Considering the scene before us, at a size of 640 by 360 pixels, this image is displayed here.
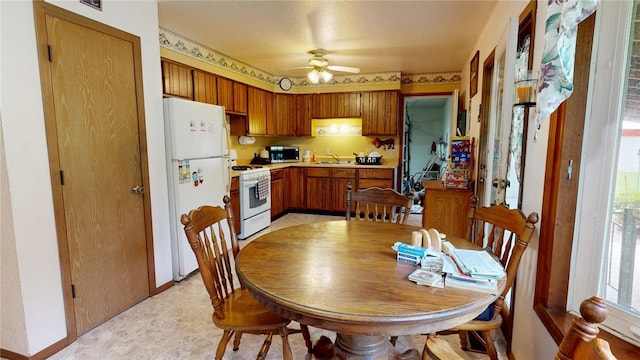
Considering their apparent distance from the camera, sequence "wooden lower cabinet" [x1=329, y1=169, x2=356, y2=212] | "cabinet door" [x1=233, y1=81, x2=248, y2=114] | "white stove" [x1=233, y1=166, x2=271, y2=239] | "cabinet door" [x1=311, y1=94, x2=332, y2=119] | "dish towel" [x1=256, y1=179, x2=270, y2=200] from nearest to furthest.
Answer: "white stove" [x1=233, y1=166, x2=271, y2=239]
"dish towel" [x1=256, y1=179, x2=270, y2=200]
"cabinet door" [x1=233, y1=81, x2=248, y2=114]
"wooden lower cabinet" [x1=329, y1=169, x2=356, y2=212]
"cabinet door" [x1=311, y1=94, x2=332, y2=119]

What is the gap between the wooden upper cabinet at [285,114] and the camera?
5.49 meters

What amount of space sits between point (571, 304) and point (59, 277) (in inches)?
110

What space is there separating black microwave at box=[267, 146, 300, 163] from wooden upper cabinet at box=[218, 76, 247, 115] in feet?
3.20

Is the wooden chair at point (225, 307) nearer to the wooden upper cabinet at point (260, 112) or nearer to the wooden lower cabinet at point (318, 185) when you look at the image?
the wooden lower cabinet at point (318, 185)

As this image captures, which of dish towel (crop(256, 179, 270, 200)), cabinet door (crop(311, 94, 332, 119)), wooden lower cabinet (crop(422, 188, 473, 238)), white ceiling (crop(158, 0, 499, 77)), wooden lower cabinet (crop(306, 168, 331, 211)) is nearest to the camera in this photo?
white ceiling (crop(158, 0, 499, 77))

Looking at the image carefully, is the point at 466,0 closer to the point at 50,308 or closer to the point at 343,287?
the point at 343,287

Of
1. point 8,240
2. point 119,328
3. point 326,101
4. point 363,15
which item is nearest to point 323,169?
point 326,101

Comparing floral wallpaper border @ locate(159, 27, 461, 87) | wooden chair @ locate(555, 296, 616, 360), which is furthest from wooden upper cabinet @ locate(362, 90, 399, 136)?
wooden chair @ locate(555, 296, 616, 360)

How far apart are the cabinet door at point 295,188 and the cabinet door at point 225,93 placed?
1505 mm

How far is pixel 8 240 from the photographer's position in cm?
173

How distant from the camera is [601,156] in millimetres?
1211

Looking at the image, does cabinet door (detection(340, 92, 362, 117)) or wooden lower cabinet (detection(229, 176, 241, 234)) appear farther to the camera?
cabinet door (detection(340, 92, 362, 117))

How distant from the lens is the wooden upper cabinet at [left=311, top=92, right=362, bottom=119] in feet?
17.2

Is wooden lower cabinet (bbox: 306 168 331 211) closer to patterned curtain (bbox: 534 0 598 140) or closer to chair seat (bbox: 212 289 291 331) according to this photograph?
chair seat (bbox: 212 289 291 331)
